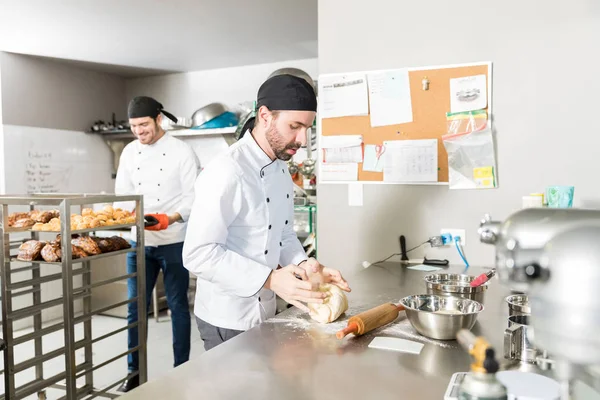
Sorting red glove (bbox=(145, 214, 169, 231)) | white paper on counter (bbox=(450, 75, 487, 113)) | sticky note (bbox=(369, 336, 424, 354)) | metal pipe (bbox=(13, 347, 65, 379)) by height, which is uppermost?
white paper on counter (bbox=(450, 75, 487, 113))

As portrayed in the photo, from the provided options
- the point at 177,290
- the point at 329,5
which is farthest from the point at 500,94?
the point at 177,290

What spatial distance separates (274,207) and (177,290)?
1.56 m

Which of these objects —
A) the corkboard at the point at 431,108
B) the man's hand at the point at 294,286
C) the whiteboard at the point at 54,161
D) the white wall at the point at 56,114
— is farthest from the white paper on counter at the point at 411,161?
the whiteboard at the point at 54,161

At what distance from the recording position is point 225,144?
5289 millimetres

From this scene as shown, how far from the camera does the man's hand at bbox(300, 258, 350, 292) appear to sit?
151 cm

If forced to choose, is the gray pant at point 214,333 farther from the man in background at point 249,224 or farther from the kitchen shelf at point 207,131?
the kitchen shelf at point 207,131

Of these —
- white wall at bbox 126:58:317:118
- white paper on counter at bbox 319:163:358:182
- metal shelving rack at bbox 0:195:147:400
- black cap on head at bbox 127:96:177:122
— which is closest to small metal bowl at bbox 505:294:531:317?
white paper on counter at bbox 319:163:358:182

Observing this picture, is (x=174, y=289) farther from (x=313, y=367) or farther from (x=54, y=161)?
(x=54, y=161)

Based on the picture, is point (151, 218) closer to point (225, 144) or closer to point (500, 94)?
point (500, 94)

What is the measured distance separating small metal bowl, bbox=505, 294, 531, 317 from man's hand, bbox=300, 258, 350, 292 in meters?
0.48

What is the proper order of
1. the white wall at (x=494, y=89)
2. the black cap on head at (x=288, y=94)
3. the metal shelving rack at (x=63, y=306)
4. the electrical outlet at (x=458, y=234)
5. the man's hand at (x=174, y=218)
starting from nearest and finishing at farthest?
the black cap on head at (x=288, y=94) < the white wall at (x=494, y=89) < the metal shelving rack at (x=63, y=306) < the electrical outlet at (x=458, y=234) < the man's hand at (x=174, y=218)

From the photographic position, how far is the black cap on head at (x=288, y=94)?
1534 mm

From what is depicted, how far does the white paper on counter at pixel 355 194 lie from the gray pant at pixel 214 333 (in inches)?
45.7

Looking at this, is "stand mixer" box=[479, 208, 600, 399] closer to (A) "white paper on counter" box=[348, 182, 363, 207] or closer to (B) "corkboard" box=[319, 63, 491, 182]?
(B) "corkboard" box=[319, 63, 491, 182]
